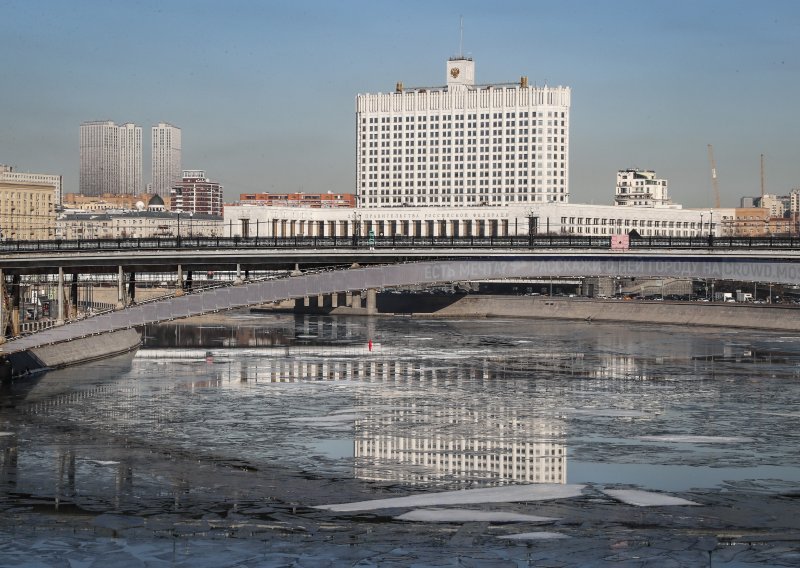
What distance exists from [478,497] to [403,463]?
760 centimetres

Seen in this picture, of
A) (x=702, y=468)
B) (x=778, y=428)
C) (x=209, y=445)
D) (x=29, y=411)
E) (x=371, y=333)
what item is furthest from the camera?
(x=371, y=333)

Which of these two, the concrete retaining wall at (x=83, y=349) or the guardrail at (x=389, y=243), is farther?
the guardrail at (x=389, y=243)

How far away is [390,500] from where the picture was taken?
44312 millimetres

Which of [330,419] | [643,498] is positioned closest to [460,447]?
[330,419]

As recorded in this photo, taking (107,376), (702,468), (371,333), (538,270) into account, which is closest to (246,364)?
(107,376)

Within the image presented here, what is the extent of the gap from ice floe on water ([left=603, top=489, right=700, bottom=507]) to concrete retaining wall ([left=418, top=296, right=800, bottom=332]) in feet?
332

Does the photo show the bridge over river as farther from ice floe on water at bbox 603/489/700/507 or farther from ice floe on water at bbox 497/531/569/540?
ice floe on water at bbox 497/531/569/540

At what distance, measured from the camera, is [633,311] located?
163 m

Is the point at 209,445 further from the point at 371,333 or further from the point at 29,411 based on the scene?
the point at 371,333

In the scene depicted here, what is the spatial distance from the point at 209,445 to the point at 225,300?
3989 centimetres

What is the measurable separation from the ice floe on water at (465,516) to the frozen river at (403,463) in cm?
10

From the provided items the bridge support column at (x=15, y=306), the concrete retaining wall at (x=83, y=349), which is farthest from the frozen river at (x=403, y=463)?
the bridge support column at (x=15, y=306)

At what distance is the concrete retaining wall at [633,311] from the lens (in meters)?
147

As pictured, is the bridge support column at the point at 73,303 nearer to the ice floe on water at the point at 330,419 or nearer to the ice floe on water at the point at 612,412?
the ice floe on water at the point at 330,419
